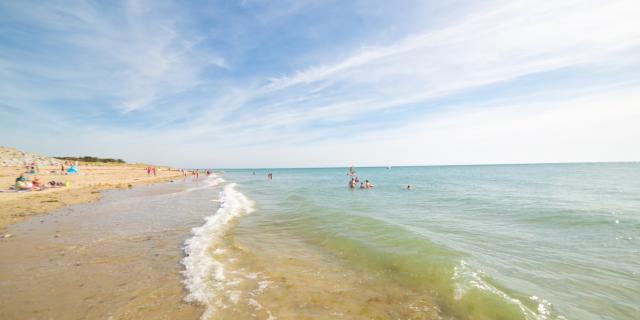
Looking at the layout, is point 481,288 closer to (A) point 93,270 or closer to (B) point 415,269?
(B) point 415,269

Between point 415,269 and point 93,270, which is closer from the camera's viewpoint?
point 93,270

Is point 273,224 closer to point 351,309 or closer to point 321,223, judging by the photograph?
point 321,223

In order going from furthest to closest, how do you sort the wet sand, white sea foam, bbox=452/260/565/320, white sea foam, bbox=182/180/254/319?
white sea foam, bbox=182/180/254/319
white sea foam, bbox=452/260/565/320
the wet sand

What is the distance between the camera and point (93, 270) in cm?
686

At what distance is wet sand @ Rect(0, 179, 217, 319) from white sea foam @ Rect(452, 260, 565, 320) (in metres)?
5.79

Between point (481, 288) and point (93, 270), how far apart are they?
375 inches

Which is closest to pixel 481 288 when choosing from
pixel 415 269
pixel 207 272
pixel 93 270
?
pixel 415 269

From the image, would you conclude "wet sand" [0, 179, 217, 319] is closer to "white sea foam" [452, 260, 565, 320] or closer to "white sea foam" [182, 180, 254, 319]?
"white sea foam" [182, 180, 254, 319]

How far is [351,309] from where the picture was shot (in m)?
5.22

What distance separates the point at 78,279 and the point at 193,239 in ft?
13.1

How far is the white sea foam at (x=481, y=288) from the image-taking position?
5.29 meters

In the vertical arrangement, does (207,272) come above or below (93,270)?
below

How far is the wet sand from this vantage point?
4.97m

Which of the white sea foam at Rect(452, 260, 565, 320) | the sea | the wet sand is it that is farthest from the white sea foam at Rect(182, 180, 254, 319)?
the white sea foam at Rect(452, 260, 565, 320)
